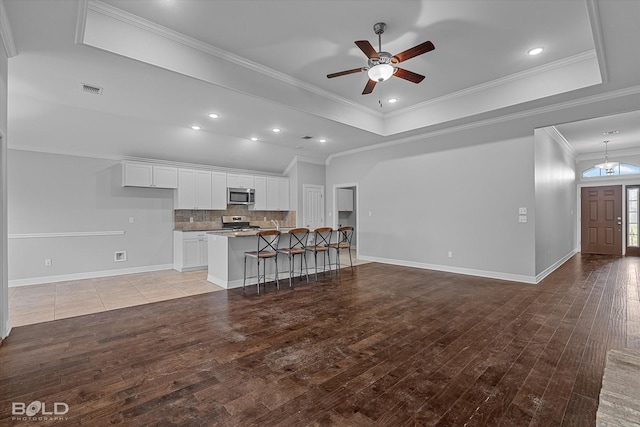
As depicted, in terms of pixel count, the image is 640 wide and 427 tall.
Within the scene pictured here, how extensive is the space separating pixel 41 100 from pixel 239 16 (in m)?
3.50

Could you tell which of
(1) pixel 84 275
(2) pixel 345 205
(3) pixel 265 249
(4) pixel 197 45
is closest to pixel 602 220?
(2) pixel 345 205

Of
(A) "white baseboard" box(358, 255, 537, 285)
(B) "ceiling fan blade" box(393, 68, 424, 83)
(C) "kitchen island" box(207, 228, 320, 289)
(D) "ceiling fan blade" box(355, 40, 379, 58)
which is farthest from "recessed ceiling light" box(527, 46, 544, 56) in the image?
(C) "kitchen island" box(207, 228, 320, 289)

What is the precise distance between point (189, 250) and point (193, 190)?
1384 millimetres

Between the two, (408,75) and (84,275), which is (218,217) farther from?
(408,75)

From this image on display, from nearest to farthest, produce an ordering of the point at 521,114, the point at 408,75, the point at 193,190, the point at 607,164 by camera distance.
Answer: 1. the point at 408,75
2. the point at 521,114
3. the point at 193,190
4. the point at 607,164

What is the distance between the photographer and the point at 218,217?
7652 mm

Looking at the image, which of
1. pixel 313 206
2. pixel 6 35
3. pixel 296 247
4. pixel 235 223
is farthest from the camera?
pixel 313 206

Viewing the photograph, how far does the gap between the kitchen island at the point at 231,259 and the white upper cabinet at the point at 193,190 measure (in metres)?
1.71

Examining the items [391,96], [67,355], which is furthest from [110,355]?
[391,96]

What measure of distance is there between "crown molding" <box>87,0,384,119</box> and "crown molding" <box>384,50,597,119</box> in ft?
5.08

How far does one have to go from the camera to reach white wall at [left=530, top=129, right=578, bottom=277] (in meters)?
5.41

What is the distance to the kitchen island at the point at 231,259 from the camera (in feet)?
16.7

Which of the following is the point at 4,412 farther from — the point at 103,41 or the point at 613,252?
the point at 613,252

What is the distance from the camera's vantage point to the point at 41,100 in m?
4.44
